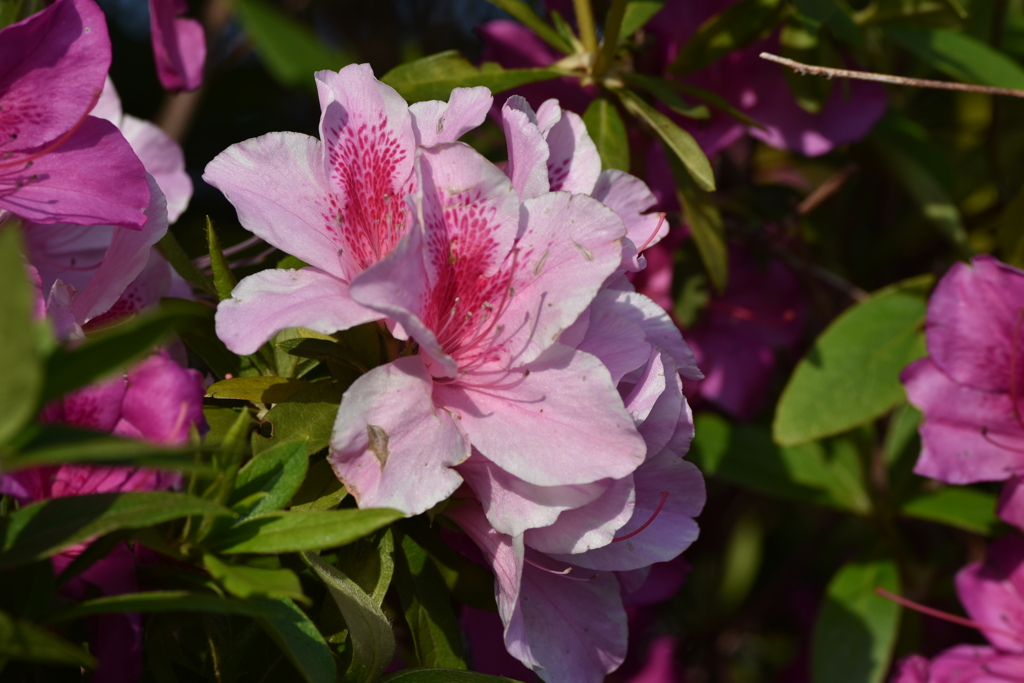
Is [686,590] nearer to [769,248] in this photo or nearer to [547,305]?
[769,248]

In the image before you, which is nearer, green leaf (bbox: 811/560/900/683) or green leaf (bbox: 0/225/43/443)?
green leaf (bbox: 0/225/43/443)

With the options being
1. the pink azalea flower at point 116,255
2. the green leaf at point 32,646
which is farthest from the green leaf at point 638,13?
the green leaf at point 32,646

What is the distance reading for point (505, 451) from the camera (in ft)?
2.12

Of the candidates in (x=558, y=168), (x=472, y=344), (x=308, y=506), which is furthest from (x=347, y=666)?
(x=558, y=168)

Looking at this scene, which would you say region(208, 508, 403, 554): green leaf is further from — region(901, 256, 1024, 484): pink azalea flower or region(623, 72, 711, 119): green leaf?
region(901, 256, 1024, 484): pink azalea flower

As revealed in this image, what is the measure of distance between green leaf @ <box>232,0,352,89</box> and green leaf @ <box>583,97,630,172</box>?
0.27 meters

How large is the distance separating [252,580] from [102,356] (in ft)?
0.67

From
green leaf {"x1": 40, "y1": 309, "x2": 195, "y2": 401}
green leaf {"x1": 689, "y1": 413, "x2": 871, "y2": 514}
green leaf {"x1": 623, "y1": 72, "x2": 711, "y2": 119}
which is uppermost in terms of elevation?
green leaf {"x1": 40, "y1": 309, "x2": 195, "y2": 401}

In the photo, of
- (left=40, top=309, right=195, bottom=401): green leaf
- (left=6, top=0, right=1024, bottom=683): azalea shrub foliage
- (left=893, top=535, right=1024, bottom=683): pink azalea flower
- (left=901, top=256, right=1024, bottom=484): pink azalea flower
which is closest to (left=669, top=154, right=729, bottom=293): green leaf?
(left=6, top=0, right=1024, bottom=683): azalea shrub foliage

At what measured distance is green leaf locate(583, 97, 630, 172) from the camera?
3.22ft

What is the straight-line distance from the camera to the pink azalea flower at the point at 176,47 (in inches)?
40.2

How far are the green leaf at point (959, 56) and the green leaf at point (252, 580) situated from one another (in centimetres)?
107

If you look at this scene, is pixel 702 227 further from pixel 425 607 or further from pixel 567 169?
pixel 425 607

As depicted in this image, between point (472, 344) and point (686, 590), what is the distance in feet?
4.95
